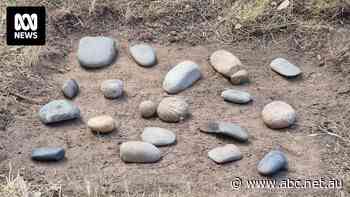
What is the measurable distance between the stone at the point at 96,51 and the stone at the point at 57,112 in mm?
424

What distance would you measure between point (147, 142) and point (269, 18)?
48.6 inches

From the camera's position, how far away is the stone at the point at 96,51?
3.52m

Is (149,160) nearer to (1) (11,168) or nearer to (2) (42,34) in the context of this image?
(1) (11,168)

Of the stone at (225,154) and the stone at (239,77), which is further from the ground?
the stone at (239,77)

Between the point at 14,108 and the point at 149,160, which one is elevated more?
the point at 14,108

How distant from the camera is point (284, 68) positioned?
3.53 meters

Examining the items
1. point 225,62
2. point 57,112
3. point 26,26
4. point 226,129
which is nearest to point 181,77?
point 225,62

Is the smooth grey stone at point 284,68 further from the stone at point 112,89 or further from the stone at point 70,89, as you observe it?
the stone at point 70,89

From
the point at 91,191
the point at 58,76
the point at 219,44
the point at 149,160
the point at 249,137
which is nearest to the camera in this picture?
the point at 91,191

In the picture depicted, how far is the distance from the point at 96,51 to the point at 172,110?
682 millimetres

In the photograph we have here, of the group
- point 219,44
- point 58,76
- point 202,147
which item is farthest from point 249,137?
point 58,76

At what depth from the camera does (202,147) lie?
3000 millimetres

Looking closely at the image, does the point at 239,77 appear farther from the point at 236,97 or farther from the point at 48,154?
the point at 48,154

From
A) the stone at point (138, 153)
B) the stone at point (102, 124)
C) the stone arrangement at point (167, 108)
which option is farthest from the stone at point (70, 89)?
the stone at point (138, 153)
